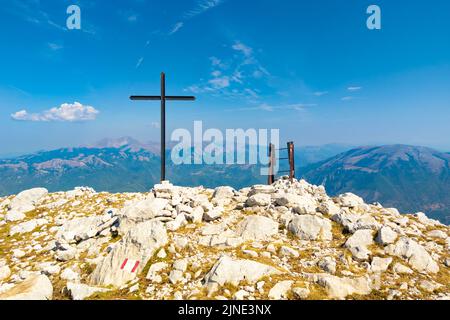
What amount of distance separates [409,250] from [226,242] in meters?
6.71

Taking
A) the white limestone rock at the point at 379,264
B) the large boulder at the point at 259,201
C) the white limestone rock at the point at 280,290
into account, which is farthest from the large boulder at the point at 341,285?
the large boulder at the point at 259,201

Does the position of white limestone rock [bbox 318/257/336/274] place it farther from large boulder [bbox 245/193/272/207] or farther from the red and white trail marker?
the red and white trail marker

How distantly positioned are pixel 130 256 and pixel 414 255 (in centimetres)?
1013

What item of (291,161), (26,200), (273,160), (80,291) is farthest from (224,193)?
(26,200)

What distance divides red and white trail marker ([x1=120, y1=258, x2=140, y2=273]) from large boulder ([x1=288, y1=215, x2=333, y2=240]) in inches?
255

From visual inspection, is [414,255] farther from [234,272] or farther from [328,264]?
[234,272]

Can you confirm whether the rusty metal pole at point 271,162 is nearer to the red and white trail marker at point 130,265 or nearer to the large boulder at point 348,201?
the large boulder at point 348,201

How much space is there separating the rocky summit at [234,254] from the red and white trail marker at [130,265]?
3 centimetres

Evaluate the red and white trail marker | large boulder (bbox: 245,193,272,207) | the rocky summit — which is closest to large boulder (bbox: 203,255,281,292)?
the rocky summit

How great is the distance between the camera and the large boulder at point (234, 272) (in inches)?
→ 298

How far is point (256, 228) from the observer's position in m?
11.3

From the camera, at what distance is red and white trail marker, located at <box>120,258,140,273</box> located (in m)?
8.70
